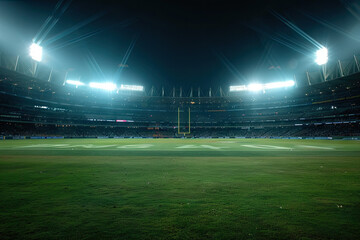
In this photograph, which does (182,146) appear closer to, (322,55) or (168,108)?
(322,55)

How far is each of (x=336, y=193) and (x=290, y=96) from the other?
7805 cm

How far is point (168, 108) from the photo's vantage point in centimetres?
9388

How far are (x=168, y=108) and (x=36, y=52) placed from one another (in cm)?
5553

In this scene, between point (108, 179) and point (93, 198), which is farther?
point (108, 179)

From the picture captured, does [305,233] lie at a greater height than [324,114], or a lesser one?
lesser

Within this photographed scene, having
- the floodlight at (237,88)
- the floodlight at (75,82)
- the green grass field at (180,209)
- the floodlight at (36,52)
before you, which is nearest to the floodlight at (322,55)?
the floodlight at (237,88)

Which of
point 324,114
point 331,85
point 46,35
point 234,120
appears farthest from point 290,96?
point 46,35

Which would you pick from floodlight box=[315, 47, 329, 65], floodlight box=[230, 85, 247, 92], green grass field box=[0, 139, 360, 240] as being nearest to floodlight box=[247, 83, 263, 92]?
floodlight box=[230, 85, 247, 92]

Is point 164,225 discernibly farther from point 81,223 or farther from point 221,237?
point 81,223

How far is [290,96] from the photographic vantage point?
2827 inches

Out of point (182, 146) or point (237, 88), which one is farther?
point (237, 88)

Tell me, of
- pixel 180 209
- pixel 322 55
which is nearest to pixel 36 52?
pixel 180 209

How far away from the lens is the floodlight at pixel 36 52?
4831cm

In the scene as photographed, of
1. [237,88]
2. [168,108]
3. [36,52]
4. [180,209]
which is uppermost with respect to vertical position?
[237,88]
